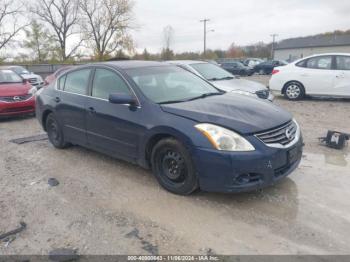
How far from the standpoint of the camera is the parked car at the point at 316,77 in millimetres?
9750

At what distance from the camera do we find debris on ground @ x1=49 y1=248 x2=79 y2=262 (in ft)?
8.87

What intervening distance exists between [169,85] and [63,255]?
261 centimetres

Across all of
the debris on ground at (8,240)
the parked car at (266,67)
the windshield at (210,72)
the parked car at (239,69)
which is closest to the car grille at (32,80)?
the windshield at (210,72)

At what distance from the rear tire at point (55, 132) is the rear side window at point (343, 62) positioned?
855 cm

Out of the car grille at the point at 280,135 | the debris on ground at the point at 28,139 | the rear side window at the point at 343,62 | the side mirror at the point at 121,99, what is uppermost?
the rear side window at the point at 343,62

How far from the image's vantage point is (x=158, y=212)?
3443mm

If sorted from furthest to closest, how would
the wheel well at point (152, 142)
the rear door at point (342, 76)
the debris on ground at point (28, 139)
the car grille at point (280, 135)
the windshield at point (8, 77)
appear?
the rear door at point (342, 76) < the windshield at point (8, 77) < the debris on ground at point (28, 139) < the wheel well at point (152, 142) < the car grille at point (280, 135)

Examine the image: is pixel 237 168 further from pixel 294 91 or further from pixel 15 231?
pixel 294 91

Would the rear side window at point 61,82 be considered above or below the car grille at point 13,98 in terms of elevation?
above

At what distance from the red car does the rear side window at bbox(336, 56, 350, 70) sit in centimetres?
925

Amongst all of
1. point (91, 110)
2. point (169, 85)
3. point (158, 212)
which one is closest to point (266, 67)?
point (169, 85)

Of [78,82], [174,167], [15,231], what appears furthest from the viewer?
[78,82]

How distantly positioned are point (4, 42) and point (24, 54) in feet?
9.57

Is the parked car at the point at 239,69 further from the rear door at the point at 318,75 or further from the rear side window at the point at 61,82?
the rear side window at the point at 61,82
